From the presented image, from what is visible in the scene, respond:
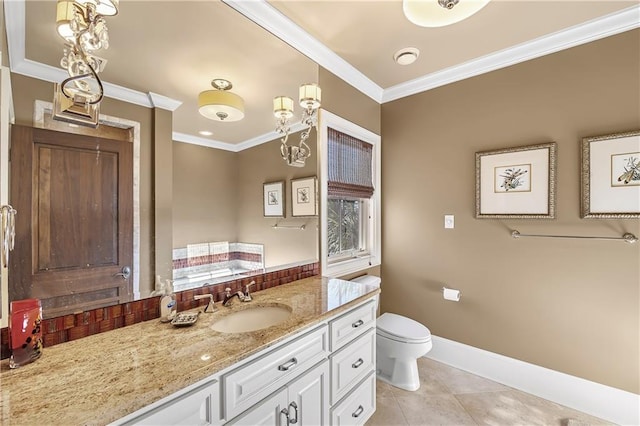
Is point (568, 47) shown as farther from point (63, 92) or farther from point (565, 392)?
point (63, 92)

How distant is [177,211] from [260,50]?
110cm

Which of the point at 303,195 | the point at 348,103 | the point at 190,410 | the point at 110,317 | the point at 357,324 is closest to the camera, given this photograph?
the point at 190,410

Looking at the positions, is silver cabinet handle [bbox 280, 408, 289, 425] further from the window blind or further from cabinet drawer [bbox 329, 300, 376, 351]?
the window blind

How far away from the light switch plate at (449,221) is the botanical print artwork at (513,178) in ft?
1.30

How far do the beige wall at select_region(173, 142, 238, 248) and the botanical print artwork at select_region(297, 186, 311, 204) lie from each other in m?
0.54

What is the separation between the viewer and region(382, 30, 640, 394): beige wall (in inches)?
67.2

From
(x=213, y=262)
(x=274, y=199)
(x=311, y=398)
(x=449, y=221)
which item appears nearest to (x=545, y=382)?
(x=449, y=221)

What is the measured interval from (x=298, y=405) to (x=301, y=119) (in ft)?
5.59

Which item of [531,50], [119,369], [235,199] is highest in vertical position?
[531,50]

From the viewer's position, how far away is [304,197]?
198cm

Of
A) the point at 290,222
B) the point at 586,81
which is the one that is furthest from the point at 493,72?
the point at 290,222

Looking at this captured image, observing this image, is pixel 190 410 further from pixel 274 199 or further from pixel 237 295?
pixel 274 199

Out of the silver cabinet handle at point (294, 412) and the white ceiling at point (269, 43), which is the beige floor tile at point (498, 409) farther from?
the white ceiling at point (269, 43)

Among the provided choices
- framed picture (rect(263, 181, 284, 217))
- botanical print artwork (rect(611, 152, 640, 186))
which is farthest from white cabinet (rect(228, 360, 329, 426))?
botanical print artwork (rect(611, 152, 640, 186))
